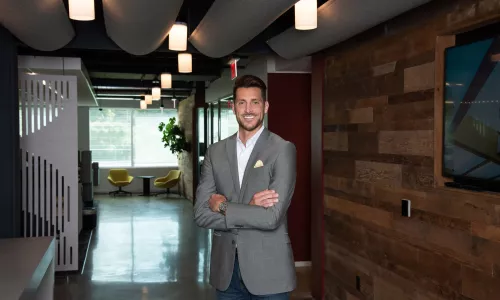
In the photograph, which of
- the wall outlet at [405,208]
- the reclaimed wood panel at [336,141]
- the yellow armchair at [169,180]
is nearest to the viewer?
the wall outlet at [405,208]

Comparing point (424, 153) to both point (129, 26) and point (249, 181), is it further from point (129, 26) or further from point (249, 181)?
point (129, 26)

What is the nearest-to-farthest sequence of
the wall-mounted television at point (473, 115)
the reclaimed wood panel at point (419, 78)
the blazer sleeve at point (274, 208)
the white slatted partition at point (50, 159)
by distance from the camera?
the blazer sleeve at point (274, 208) → the wall-mounted television at point (473, 115) → the reclaimed wood panel at point (419, 78) → the white slatted partition at point (50, 159)

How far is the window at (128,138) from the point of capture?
54.7 feet

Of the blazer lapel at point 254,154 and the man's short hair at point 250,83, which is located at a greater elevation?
the man's short hair at point 250,83

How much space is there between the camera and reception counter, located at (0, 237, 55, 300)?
8.57 ft

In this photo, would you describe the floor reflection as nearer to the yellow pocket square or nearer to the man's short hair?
the yellow pocket square

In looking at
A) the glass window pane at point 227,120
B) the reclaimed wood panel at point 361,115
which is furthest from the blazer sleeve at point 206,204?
the glass window pane at point 227,120

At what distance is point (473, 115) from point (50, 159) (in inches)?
194

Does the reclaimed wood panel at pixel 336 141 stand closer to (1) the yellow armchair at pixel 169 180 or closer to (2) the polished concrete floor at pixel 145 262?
(2) the polished concrete floor at pixel 145 262

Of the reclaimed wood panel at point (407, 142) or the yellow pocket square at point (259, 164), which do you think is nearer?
the yellow pocket square at point (259, 164)

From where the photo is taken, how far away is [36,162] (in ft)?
20.6

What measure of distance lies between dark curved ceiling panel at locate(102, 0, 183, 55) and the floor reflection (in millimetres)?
2592

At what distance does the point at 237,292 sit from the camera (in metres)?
Result: 2.47

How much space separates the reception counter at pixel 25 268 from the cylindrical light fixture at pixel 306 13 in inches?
92.5
